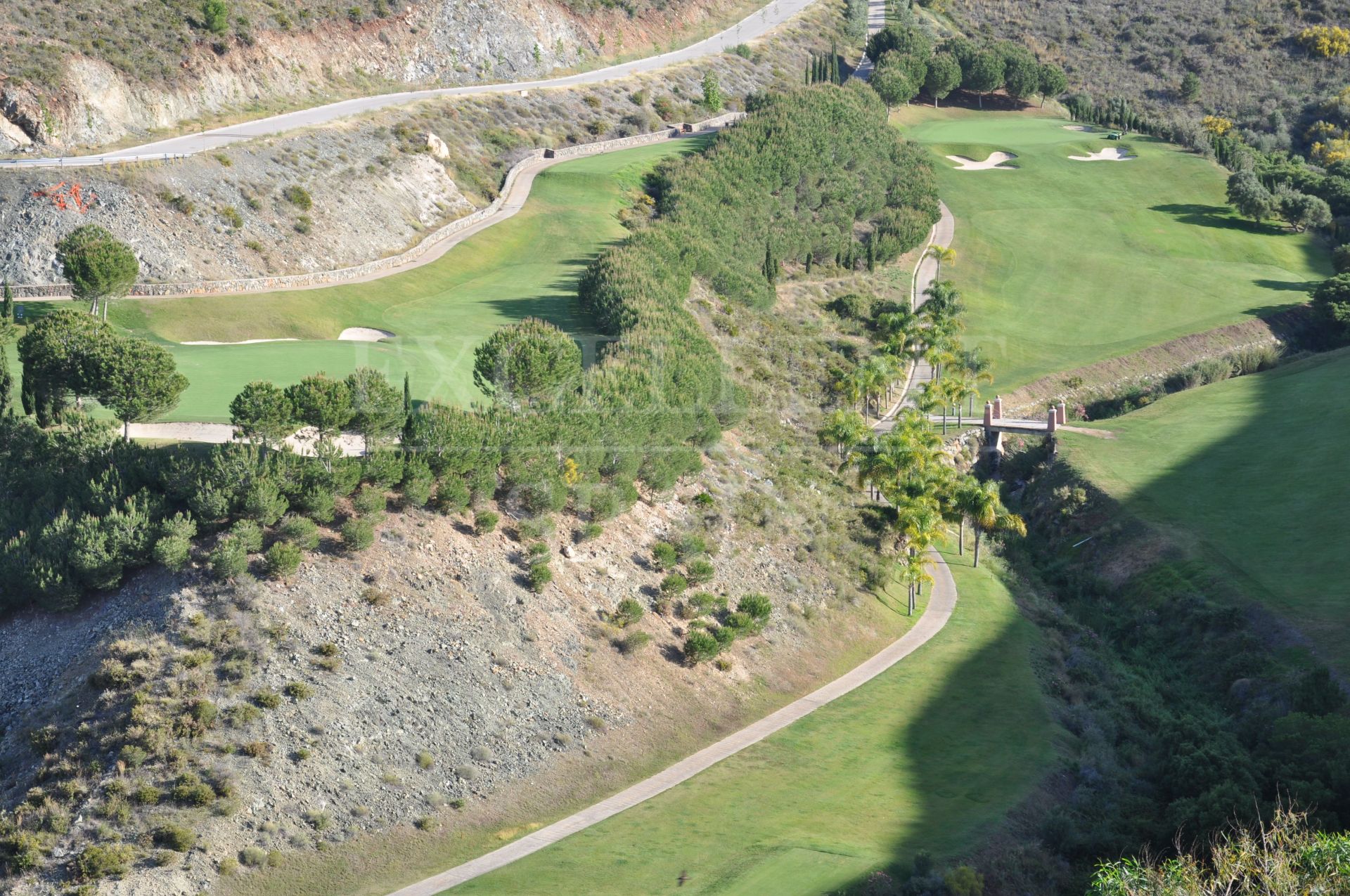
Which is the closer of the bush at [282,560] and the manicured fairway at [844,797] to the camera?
the manicured fairway at [844,797]

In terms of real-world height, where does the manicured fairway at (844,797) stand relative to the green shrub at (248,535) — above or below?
below

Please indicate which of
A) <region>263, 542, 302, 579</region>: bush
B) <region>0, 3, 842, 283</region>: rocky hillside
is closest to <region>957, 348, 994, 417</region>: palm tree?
<region>0, 3, 842, 283</region>: rocky hillside

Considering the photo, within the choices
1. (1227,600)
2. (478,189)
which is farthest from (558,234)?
(1227,600)

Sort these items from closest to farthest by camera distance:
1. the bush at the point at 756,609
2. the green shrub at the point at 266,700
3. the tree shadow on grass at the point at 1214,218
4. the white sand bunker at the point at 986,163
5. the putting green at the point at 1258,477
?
the green shrub at the point at 266,700
the bush at the point at 756,609
the putting green at the point at 1258,477
the tree shadow on grass at the point at 1214,218
the white sand bunker at the point at 986,163

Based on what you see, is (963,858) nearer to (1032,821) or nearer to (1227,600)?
(1032,821)

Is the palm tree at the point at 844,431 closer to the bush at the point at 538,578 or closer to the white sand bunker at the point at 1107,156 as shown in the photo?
the bush at the point at 538,578

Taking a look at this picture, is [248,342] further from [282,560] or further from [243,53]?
[243,53]

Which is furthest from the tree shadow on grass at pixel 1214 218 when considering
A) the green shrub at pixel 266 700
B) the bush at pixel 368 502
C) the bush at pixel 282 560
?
the green shrub at pixel 266 700

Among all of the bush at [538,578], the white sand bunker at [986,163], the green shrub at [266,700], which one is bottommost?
the green shrub at [266,700]
